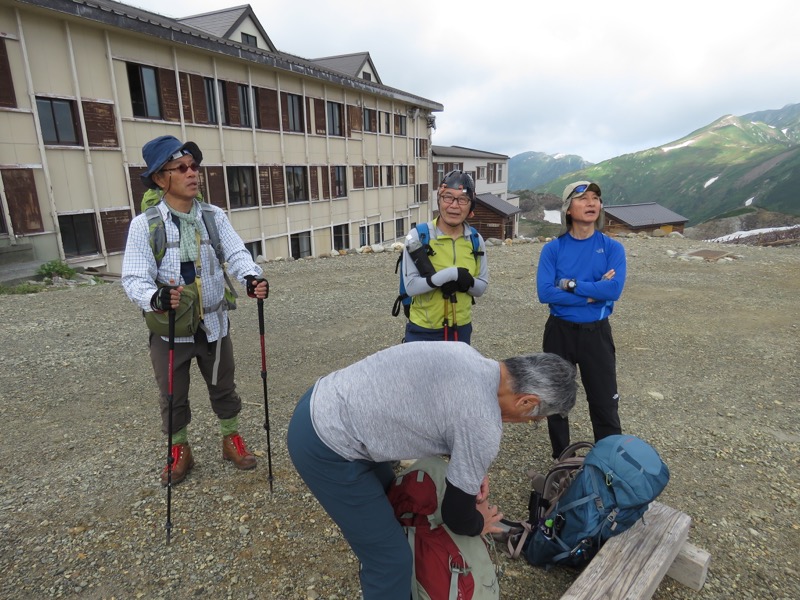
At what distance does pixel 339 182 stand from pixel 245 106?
286 inches

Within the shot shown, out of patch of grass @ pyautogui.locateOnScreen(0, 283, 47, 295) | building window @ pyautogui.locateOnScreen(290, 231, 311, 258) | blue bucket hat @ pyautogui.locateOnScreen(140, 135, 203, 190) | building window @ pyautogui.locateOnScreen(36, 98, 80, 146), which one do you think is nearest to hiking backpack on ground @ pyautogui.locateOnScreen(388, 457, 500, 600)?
blue bucket hat @ pyautogui.locateOnScreen(140, 135, 203, 190)

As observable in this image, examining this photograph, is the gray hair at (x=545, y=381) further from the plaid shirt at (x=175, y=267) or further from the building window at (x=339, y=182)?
the building window at (x=339, y=182)

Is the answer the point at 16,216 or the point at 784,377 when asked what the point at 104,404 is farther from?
the point at 16,216

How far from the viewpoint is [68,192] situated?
14.9m

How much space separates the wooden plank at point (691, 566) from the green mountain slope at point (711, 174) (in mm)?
96550

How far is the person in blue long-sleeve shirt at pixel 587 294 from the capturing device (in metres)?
3.81

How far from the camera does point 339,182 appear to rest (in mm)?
26891

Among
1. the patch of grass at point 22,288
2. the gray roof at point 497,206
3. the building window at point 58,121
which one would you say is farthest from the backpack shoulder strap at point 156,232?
the gray roof at point 497,206

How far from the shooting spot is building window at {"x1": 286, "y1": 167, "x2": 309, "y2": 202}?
76.7ft

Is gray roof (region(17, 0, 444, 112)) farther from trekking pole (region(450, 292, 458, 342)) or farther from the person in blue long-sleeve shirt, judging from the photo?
the person in blue long-sleeve shirt

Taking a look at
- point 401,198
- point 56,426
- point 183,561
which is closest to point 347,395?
point 183,561

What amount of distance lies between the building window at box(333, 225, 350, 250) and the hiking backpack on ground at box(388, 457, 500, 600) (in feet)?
82.1

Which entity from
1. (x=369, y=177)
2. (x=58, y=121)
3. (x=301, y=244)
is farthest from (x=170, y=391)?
(x=369, y=177)

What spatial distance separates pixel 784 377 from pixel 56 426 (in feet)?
29.9
